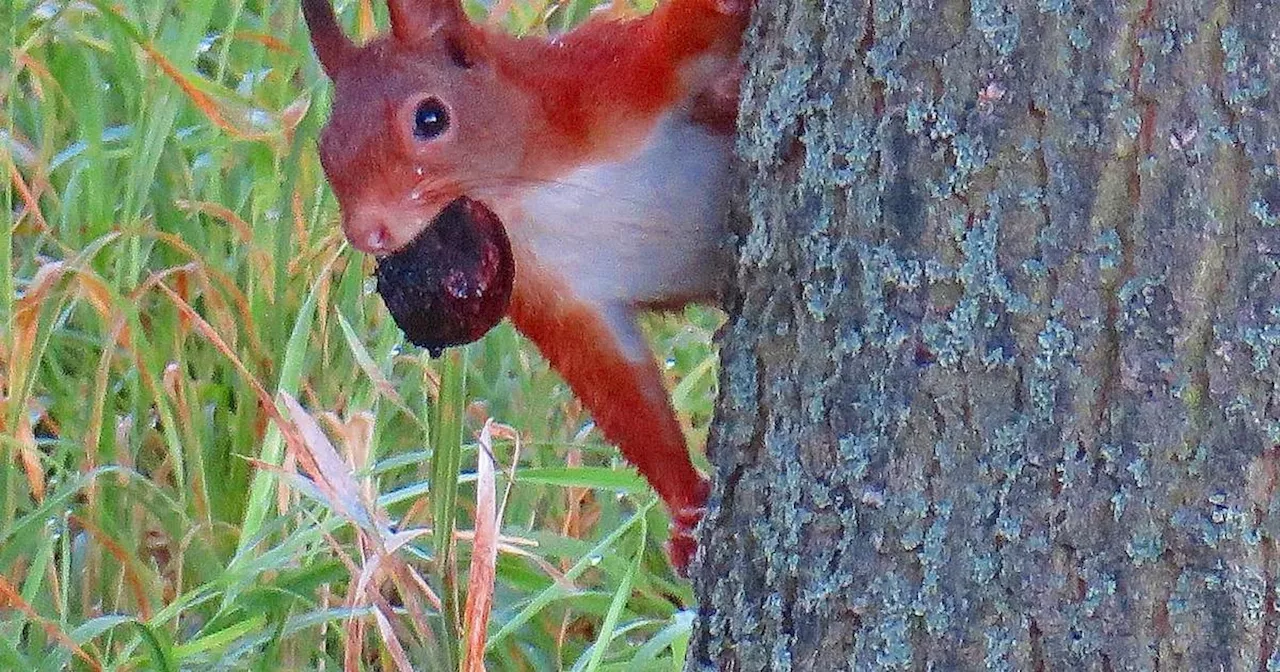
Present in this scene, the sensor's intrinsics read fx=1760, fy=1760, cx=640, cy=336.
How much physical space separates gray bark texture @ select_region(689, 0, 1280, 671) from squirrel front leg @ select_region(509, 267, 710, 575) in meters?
0.30

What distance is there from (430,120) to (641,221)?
6.5 inches

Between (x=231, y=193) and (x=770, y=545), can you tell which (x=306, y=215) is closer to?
(x=231, y=193)

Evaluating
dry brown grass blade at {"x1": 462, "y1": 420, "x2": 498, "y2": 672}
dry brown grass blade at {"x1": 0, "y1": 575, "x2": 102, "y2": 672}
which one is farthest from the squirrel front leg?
dry brown grass blade at {"x1": 0, "y1": 575, "x2": 102, "y2": 672}

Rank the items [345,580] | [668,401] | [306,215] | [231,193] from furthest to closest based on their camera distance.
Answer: [231,193], [306,215], [345,580], [668,401]

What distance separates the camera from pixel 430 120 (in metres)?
1.24

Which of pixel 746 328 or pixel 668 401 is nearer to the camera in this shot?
pixel 746 328

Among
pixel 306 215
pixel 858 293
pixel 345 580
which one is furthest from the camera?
pixel 306 215

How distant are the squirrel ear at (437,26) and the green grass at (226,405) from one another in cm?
36

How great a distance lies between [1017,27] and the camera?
0.84m

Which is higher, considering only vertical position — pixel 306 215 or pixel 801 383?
pixel 801 383

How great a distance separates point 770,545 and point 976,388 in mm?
170

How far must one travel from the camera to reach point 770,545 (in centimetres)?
99

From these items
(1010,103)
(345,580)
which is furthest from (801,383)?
(345,580)

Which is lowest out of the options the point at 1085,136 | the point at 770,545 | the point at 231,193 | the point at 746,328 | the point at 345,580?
the point at 345,580
